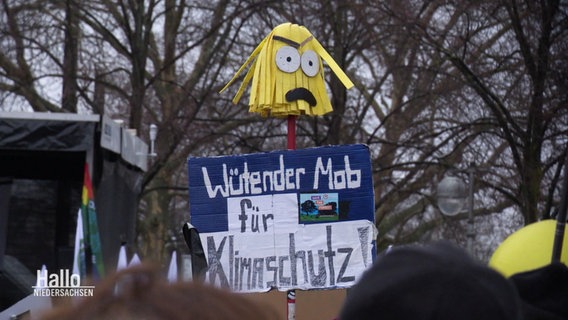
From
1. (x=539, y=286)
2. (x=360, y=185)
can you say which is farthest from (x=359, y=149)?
(x=539, y=286)

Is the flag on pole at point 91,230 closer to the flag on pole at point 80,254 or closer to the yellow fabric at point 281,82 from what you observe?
the flag on pole at point 80,254

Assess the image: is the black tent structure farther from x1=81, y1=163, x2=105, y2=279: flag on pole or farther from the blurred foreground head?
the blurred foreground head

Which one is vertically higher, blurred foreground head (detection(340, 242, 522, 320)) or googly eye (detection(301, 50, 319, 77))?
googly eye (detection(301, 50, 319, 77))

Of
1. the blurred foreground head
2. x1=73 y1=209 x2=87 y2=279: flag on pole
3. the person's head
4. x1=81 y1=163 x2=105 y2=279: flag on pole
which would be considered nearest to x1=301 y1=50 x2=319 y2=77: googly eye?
x1=73 y1=209 x2=87 y2=279: flag on pole

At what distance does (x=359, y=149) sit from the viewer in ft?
19.2

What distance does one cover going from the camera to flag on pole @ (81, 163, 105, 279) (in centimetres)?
905

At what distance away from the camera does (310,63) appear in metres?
6.20

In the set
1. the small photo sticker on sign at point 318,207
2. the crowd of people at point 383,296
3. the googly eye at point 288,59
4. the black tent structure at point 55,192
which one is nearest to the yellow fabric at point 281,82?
the googly eye at point 288,59

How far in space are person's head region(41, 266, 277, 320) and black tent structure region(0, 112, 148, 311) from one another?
322 inches

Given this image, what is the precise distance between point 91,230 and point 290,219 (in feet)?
12.2

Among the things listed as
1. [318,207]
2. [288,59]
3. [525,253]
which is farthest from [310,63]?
[525,253]

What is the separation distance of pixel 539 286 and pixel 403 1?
38.9 ft

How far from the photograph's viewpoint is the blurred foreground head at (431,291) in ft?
4.51

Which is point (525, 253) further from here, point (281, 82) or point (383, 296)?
point (281, 82)
